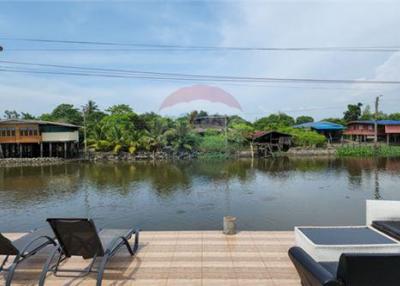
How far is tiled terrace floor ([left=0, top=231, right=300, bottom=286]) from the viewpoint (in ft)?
15.4

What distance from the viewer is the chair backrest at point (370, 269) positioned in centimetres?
300

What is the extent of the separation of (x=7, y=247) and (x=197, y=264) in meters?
2.76

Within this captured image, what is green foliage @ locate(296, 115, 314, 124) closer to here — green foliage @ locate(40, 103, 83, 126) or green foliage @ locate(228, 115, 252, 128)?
green foliage @ locate(228, 115, 252, 128)

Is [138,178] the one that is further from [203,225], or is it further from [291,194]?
[203,225]

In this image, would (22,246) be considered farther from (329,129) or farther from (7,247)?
(329,129)

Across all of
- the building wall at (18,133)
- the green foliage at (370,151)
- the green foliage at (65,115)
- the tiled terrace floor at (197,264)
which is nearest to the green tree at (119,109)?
the green foliage at (65,115)

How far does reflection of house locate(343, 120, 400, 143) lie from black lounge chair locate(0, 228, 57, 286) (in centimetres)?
4699

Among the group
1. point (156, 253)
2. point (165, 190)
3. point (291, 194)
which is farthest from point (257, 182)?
point (156, 253)

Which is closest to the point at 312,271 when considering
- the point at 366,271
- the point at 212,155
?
the point at 366,271

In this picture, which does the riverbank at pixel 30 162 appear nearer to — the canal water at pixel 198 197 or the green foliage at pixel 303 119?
the canal water at pixel 198 197

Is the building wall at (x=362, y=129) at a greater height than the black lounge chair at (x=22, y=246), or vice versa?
the building wall at (x=362, y=129)

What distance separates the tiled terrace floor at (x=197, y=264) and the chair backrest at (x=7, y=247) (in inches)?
17.5

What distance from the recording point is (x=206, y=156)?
128 ft

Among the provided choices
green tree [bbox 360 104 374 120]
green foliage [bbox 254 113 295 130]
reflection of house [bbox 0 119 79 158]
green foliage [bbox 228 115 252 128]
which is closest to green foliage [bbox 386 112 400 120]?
green tree [bbox 360 104 374 120]
